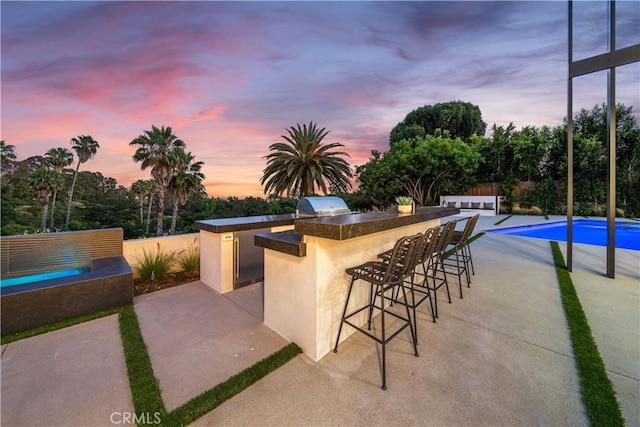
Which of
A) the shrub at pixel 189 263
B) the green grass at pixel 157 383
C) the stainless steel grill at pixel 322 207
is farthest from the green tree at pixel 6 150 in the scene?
the stainless steel grill at pixel 322 207

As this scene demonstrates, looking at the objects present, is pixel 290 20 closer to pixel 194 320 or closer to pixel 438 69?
pixel 438 69

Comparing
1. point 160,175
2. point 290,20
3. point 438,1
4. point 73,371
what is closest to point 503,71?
point 438,1

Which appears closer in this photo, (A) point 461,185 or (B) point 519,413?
(B) point 519,413

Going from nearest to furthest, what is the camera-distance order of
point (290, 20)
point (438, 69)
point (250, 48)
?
point (290, 20), point (250, 48), point (438, 69)

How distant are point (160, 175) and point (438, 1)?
14.9 metres

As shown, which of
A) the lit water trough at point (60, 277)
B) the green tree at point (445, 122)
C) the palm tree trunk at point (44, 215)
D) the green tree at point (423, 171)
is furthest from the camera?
the green tree at point (445, 122)

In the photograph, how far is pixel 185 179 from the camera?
15336mm

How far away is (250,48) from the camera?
566cm

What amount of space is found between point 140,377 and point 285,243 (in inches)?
54.9

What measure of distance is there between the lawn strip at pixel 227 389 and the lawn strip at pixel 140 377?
103 mm

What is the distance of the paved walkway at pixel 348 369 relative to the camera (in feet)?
4.73

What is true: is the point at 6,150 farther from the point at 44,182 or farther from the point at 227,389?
the point at 227,389

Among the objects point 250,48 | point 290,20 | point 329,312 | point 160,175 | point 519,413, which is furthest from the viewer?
point 160,175

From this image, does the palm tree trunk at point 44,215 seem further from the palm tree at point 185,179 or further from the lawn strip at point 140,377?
the lawn strip at point 140,377
